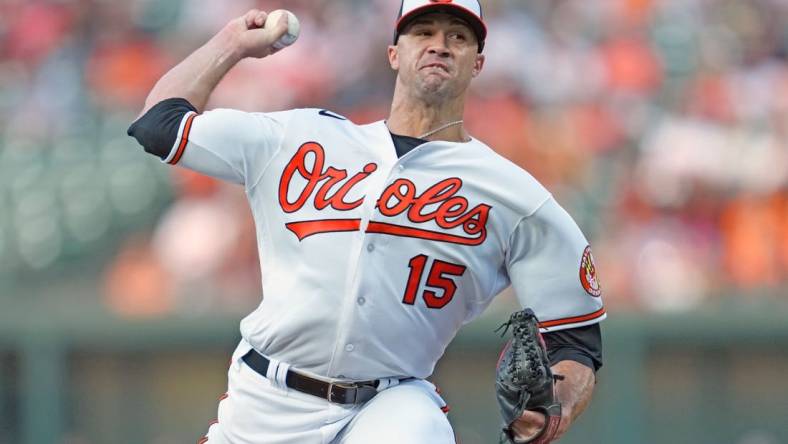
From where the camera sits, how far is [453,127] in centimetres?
385

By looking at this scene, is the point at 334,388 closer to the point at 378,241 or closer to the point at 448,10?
the point at 378,241

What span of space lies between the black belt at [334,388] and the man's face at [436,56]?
0.82 m

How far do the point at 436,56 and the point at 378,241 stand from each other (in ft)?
1.83

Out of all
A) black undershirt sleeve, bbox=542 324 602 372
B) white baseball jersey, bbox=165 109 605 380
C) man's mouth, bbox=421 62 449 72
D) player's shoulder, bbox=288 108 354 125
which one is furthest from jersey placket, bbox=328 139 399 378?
black undershirt sleeve, bbox=542 324 602 372

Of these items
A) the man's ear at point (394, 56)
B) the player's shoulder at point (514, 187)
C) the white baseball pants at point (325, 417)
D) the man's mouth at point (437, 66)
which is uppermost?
the man's ear at point (394, 56)

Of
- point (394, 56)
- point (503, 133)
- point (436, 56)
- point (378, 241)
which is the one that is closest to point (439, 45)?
point (436, 56)

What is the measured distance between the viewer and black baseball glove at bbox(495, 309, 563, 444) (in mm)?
3311

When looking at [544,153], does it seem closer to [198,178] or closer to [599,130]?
[599,130]

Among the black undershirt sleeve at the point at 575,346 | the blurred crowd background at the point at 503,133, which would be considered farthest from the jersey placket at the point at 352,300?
the blurred crowd background at the point at 503,133

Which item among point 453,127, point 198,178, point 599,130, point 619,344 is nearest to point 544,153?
point 599,130

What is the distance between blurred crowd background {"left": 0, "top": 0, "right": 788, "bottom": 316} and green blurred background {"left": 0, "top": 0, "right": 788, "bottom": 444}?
2 centimetres

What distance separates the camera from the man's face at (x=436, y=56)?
3.77 metres

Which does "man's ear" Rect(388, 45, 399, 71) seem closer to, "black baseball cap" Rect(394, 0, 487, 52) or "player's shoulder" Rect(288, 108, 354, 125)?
"black baseball cap" Rect(394, 0, 487, 52)

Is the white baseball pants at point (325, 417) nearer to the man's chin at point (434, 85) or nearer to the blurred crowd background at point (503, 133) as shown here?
the man's chin at point (434, 85)
